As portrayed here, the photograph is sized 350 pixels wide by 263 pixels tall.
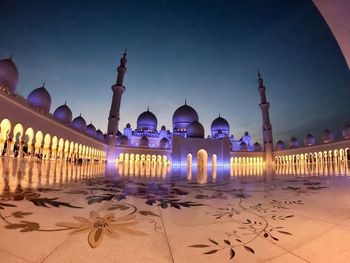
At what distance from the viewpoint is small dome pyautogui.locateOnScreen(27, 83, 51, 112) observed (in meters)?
17.2

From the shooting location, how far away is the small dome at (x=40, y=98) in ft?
56.3

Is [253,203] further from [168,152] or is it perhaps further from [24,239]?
[168,152]

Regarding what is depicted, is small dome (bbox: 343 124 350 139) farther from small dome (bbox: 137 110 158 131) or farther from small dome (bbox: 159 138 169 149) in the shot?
small dome (bbox: 137 110 158 131)

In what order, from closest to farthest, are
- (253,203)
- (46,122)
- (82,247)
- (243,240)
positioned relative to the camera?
(82,247) → (243,240) → (253,203) → (46,122)

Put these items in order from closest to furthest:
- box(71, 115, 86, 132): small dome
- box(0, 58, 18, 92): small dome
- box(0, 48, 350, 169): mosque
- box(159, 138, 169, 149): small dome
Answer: box(0, 48, 350, 169): mosque
box(0, 58, 18, 92): small dome
box(71, 115, 86, 132): small dome
box(159, 138, 169, 149): small dome

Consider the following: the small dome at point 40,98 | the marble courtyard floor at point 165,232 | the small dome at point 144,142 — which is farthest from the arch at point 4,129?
the small dome at point 144,142

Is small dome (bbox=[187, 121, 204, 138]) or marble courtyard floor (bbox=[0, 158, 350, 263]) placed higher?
small dome (bbox=[187, 121, 204, 138])

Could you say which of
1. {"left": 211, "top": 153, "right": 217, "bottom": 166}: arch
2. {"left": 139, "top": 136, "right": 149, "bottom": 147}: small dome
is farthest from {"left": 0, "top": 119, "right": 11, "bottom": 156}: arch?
{"left": 139, "top": 136, "right": 149, "bottom": 147}: small dome

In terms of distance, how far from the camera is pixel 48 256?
89 cm

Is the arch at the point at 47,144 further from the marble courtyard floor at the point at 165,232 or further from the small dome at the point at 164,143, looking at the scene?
the small dome at the point at 164,143

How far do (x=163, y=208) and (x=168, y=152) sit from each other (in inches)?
976

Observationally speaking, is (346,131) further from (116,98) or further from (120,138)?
(120,138)

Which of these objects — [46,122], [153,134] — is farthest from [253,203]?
[153,134]

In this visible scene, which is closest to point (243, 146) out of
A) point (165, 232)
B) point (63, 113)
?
point (63, 113)
